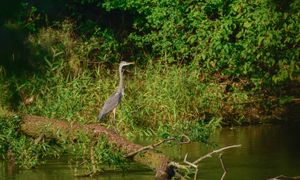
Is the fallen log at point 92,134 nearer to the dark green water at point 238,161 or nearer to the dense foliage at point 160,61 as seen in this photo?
the dark green water at point 238,161

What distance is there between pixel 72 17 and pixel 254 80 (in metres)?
5.39

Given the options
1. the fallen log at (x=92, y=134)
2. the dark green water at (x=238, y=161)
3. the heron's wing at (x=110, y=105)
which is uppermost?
the heron's wing at (x=110, y=105)

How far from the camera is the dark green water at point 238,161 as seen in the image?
13703 millimetres

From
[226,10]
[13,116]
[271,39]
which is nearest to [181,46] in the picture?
[226,10]

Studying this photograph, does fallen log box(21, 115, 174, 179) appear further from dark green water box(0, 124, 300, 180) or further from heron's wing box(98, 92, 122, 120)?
heron's wing box(98, 92, 122, 120)

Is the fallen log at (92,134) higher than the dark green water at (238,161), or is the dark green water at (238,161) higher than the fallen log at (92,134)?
the fallen log at (92,134)

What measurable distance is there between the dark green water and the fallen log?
395 mm

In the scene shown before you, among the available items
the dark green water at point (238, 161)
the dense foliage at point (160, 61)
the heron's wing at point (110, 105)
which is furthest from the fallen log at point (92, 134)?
the dense foliage at point (160, 61)

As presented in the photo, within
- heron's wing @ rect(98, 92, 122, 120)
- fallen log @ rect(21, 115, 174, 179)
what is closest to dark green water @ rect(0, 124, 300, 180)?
fallen log @ rect(21, 115, 174, 179)

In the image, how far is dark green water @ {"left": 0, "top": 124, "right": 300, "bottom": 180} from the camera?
13703 millimetres

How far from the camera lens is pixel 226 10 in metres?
20.0

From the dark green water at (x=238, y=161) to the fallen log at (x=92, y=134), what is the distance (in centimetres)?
40

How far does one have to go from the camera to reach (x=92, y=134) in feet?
44.5

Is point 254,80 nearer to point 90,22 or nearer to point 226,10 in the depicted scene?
point 226,10
